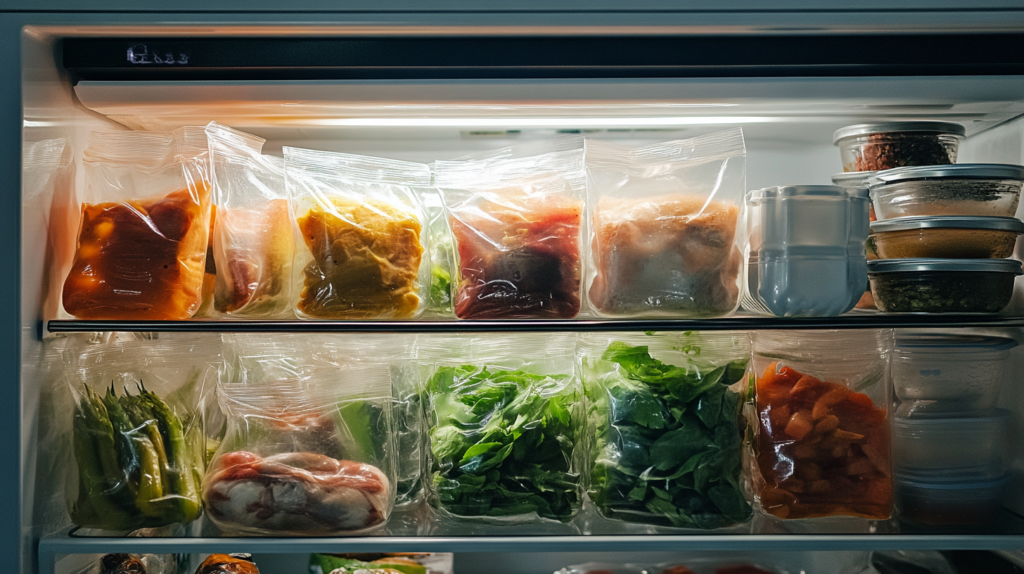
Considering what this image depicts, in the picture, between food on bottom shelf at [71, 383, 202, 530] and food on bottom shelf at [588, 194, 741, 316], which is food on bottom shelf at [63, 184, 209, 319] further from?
food on bottom shelf at [588, 194, 741, 316]

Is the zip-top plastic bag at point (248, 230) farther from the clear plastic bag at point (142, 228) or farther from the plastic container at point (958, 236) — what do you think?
the plastic container at point (958, 236)

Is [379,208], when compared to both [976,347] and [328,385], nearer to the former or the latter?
[328,385]

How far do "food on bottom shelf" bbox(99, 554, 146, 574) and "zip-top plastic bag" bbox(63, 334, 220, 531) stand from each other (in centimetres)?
16

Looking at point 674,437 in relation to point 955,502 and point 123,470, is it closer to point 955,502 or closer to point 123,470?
point 955,502

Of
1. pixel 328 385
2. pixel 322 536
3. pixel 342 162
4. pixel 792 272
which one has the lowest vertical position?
pixel 322 536

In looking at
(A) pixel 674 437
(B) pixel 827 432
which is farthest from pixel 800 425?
(A) pixel 674 437

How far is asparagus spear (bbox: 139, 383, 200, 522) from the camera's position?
106 cm

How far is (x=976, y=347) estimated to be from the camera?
1.08m

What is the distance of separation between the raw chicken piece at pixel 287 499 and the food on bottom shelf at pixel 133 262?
0.31 metres

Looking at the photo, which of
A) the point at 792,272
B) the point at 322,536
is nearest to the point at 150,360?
the point at 322,536

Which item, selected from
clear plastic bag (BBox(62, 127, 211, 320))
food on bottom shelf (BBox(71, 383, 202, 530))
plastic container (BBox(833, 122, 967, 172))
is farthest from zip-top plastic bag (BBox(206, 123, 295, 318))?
plastic container (BBox(833, 122, 967, 172))

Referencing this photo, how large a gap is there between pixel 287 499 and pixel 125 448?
1.02 feet

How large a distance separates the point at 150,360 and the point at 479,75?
837 millimetres

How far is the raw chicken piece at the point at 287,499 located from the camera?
104cm
